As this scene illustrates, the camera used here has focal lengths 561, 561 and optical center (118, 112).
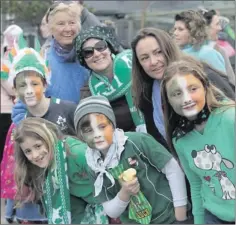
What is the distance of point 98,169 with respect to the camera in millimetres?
3012

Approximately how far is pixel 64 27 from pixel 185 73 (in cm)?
114

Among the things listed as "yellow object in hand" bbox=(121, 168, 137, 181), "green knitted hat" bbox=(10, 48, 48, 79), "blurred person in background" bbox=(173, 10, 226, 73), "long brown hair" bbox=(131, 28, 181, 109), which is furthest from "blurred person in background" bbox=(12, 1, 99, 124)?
"yellow object in hand" bbox=(121, 168, 137, 181)

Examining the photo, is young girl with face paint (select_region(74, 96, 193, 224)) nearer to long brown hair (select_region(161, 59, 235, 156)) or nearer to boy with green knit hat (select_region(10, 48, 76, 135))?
long brown hair (select_region(161, 59, 235, 156))

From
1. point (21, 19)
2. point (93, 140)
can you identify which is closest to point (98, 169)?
point (93, 140)

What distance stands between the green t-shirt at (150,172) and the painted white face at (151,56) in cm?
36

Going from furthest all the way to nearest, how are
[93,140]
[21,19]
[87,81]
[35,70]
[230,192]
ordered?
[21,19], [87,81], [35,70], [93,140], [230,192]

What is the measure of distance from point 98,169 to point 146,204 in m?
0.32

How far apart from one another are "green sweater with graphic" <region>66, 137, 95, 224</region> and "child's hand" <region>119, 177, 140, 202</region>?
242mm

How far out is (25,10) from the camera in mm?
17266

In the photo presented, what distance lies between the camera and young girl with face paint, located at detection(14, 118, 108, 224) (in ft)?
10.3

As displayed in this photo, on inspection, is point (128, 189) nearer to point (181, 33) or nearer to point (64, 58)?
point (64, 58)

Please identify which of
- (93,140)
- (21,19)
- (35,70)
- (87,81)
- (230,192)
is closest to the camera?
(230,192)

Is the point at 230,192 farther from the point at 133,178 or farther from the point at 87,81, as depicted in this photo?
the point at 87,81

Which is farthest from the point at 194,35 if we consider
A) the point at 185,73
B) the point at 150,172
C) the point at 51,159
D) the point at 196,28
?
the point at 51,159
